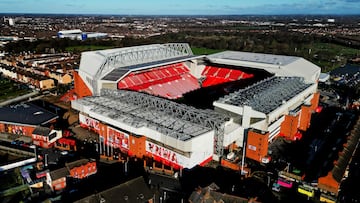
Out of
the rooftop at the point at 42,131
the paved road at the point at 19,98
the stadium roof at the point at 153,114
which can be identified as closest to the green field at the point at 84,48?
the paved road at the point at 19,98

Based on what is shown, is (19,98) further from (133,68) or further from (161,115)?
(161,115)

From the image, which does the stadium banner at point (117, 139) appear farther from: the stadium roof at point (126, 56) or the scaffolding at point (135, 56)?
the stadium roof at point (126, 56)

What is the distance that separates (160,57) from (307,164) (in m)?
28.9

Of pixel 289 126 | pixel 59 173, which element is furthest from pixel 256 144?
pixel 59 173

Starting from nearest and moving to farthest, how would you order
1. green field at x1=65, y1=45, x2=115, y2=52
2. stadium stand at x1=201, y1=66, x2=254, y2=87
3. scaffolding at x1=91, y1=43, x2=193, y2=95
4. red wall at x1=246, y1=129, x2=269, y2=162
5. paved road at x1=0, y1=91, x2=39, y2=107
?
red wall at x1=246, y1=129, x2=269, y2=162, scaffolding at x1=91, y1=43, x2=193, y2=95, paved road at x1=0, y1=91, x2=39, y2=107, stadium stand at x1=201, y1=66, x2=254, y2=87, green field at x1=65, y1=45, x2=115, y2=52

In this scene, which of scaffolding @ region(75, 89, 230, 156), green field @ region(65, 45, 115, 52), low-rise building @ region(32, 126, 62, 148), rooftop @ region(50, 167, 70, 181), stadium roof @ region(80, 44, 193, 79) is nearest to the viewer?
rooftop @ region(50, 167, 70, 181)

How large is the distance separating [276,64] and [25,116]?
31564mm

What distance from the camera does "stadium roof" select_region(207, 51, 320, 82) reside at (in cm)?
4162

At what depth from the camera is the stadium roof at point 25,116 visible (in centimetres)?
3184

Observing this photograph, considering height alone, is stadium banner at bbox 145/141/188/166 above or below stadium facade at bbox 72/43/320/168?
below

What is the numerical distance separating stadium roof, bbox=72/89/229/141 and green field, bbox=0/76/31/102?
18036 millimetres

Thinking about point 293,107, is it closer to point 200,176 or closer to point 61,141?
point 200,176

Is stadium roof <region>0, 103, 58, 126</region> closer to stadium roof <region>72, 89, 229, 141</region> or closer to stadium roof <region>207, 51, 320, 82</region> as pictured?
stadium roof <region>72, 89, 229, 141</region>

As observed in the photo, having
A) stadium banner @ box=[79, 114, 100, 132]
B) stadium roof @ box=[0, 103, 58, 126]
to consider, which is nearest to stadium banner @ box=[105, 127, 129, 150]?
stadium banner @ box=[79, 114, 100, 132]
